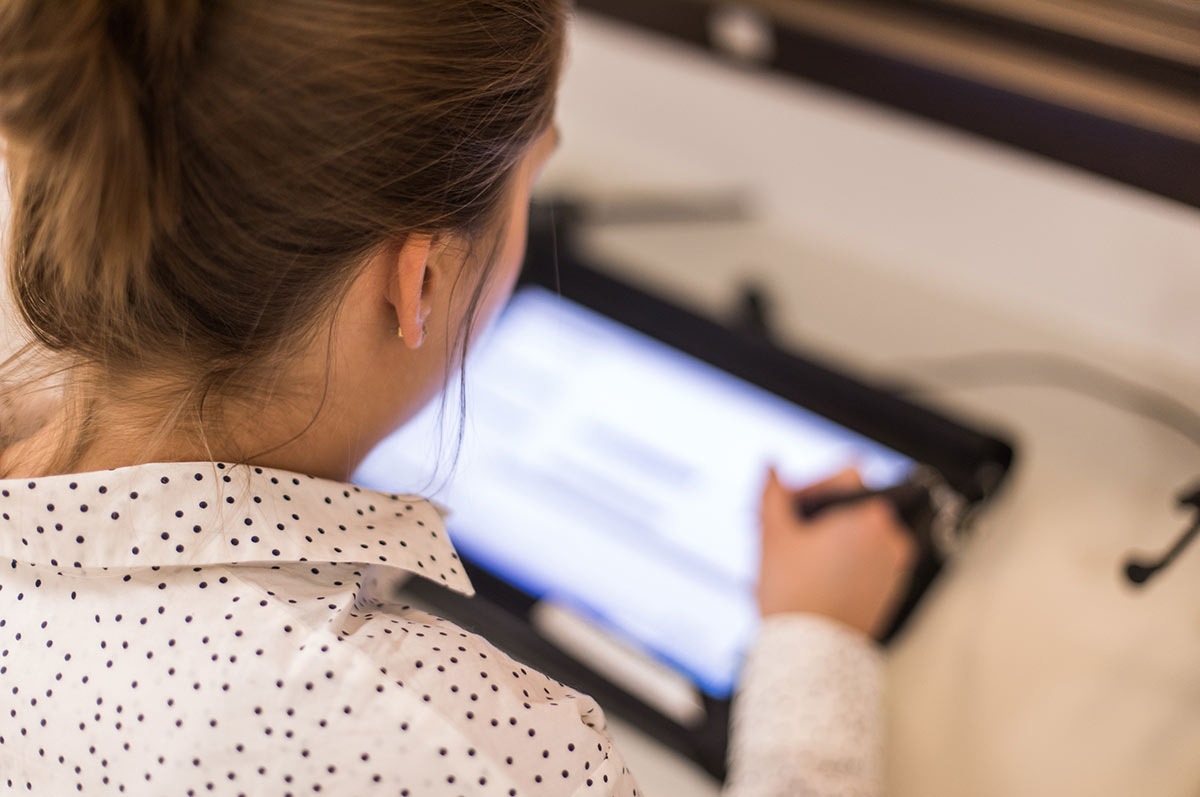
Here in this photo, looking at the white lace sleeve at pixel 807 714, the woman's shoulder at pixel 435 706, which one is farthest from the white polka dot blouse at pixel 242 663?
the white lace sleeve at pixel 807 714

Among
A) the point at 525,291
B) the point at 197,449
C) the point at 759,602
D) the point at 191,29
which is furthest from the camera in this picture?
the point at 525,291

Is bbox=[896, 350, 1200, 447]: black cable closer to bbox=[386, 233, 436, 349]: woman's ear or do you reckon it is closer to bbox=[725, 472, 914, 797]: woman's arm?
bbox=[725, 472, 914, 797]: woman's arm

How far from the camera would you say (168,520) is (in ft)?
1.28

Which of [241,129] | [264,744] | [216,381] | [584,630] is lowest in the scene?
[584,630]

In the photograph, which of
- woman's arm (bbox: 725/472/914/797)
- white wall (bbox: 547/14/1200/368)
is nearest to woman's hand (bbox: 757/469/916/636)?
woman's arm (bbox: 725/472/914/797)

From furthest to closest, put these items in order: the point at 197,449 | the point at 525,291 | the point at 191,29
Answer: the point at 525,291 < the point at 197,449 < the point at 191,29

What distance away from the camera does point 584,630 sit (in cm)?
59

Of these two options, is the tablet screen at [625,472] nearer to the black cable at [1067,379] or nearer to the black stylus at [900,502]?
the black stylus at [900,502]

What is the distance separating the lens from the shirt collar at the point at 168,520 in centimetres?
39

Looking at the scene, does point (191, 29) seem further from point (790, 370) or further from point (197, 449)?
point (790, 370)

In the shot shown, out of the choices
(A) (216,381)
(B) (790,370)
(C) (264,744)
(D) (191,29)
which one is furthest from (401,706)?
(B) (790,370)

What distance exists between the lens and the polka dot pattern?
36 centimetres

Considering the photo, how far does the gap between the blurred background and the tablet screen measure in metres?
0.07

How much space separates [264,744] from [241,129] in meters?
0.24
